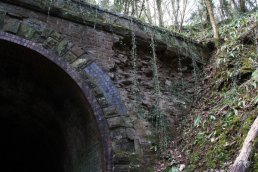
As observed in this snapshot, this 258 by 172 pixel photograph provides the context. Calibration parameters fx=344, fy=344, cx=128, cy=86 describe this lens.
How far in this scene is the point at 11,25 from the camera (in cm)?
589

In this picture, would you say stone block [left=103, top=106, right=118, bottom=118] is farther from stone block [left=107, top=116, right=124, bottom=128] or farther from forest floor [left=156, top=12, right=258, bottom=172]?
forest floor [left=156, top=12, right=258, bottom=172]

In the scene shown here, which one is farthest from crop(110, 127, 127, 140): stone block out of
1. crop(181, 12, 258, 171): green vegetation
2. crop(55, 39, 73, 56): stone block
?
crop(55, 39, 73, 56): stone block

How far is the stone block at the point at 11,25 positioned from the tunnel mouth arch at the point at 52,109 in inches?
7.7

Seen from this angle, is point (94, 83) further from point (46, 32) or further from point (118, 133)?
point (46, 32)

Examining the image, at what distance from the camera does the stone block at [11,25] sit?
5.82 m

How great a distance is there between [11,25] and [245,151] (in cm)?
424

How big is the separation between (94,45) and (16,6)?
1600mm

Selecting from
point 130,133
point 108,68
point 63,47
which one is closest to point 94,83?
point 108,68

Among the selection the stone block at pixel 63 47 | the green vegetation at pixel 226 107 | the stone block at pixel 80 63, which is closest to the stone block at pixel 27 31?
the stone block at pixel 63 47

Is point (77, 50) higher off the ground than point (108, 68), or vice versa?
point (77, 50)

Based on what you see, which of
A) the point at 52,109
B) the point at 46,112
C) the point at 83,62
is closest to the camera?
the point at 83,62

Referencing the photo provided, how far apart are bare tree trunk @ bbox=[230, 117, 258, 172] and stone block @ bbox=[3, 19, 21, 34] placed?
407cm

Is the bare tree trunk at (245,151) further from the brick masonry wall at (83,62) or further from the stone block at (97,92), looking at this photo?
the stone block at (97,92)

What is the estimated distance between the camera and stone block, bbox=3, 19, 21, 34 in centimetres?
582
